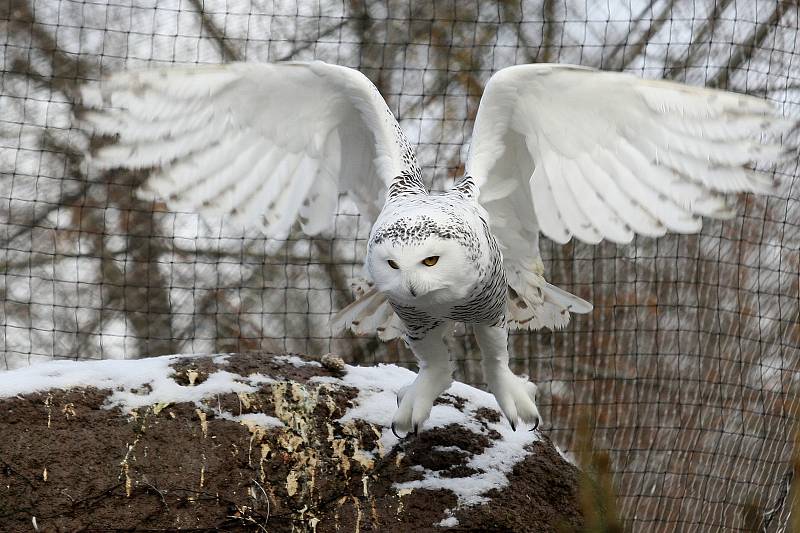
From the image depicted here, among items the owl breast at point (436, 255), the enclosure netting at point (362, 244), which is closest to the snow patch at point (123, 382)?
the owl breast at point (436, 255)

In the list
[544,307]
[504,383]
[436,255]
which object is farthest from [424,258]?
[544,307]

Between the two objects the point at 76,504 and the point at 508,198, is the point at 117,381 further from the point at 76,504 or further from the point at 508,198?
the point at 508,198

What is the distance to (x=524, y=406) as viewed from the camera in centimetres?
305

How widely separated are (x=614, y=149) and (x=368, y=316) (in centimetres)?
106

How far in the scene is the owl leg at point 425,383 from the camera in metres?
2.98

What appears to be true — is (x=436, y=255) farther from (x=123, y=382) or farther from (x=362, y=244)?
(x=362, y=244)

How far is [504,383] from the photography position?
10.1ft

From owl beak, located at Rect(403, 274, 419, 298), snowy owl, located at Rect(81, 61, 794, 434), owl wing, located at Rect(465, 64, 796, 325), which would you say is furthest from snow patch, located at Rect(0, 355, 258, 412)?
owl wing, located at Rect(465, 64, 796, 325)

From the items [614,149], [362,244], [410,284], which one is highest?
[614,149]

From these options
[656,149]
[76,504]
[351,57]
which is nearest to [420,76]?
[351,57]

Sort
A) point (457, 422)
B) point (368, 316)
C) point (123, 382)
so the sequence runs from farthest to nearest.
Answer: point (368, 316)
point (457, 422)
point (123, 382)

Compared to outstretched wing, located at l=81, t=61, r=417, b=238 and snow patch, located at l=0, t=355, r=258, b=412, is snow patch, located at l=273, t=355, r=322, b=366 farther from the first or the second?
outstretched wing, located at l=81, t=61, r=417, b=238

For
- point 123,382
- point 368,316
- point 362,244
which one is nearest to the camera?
point 123,382

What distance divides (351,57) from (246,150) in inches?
132
